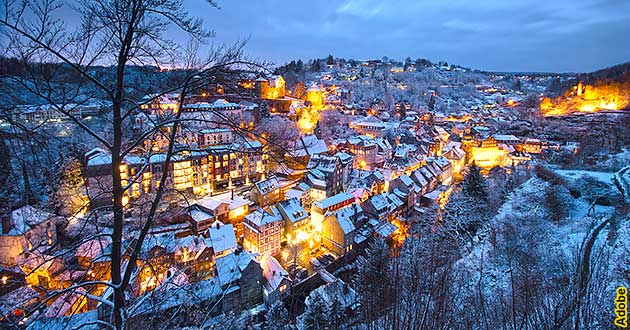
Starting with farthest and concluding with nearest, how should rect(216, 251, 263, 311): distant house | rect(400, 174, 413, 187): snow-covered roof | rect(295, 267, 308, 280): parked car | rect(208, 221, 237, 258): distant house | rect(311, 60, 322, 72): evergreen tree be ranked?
1. rect(311, 60, 322, 72): evergreen tree
2. rect(400, 174, 413, 187): snow-covered roof
3. rect(295, 267, 308, 280): parked car
4. rect(208, 221, 237, 258): distant house
5. rect(216, 251, 263, 311): distant house

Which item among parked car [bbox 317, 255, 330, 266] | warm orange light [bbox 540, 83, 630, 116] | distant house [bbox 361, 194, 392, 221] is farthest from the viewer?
warm orange light [bbox 540, 83, 630, 116]

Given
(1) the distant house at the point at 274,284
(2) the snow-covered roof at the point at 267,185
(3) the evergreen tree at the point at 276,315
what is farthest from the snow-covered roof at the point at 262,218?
(3) the evergreen tree at the point at 276,315

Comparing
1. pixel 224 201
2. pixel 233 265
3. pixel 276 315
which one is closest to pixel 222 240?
pixel 233 265

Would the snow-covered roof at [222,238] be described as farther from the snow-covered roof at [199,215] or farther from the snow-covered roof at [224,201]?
the snow-covered roof at [224,201]

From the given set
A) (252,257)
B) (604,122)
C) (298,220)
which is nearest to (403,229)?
(298,220)

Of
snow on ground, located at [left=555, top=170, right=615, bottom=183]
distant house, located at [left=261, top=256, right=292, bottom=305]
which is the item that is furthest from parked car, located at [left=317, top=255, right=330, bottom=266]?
snow on ground, located at [left=555, top=170, right=615, bottom=183]

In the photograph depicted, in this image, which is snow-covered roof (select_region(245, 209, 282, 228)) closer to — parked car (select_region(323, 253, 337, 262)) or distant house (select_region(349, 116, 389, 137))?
parked car (select_region(323, 253, 337, 262))

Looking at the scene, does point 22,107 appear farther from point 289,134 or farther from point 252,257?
point 289,134
